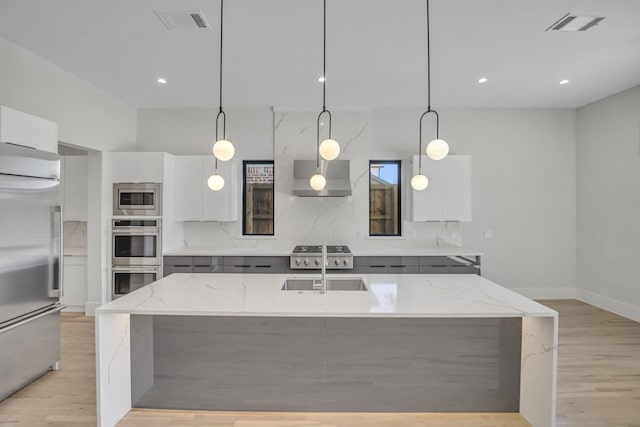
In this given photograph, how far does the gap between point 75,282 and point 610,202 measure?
23.8 ft

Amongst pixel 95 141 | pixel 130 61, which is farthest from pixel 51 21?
pixel 95 141

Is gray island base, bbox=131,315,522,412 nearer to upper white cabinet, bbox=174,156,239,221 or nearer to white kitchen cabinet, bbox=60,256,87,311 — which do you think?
upper white cabinet, bbox=174,156,239,221

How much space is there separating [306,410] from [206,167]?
3504 millimetres

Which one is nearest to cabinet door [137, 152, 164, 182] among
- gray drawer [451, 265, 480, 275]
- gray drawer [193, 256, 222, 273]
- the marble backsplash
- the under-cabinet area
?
the marble backsplash

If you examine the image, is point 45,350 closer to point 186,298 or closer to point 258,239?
point 186,298

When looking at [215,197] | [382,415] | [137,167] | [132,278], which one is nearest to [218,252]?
[215,197]

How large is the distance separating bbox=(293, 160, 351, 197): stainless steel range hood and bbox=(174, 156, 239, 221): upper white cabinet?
930mm

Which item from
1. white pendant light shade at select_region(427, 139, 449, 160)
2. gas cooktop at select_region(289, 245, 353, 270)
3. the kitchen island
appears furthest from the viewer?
gas cooktop at select_region(289, 245, 353, 270)

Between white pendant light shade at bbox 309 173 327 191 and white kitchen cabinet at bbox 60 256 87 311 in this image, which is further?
white kitchen cabinet at bbox 60 256 87 311

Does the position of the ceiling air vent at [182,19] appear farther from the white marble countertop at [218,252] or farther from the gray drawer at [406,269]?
the gray drawer at [406,269]

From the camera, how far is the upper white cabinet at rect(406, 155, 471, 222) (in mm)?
4711

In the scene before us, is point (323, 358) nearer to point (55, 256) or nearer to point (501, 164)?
point (55, 256)

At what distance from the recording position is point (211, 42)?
312 centimetres

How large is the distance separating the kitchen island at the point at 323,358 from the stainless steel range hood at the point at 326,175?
2433 millimetres
